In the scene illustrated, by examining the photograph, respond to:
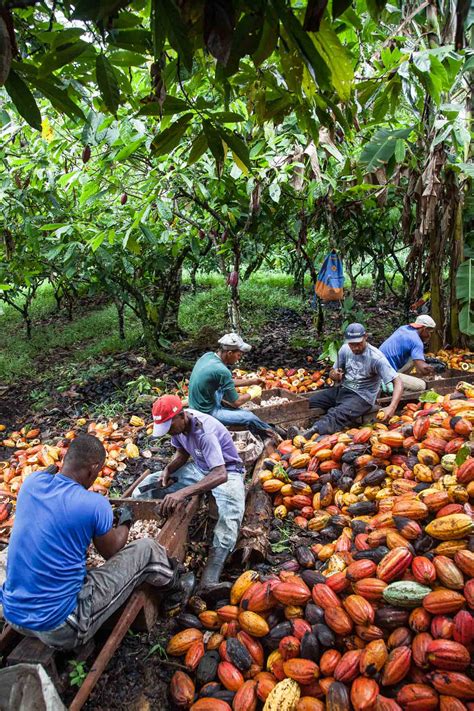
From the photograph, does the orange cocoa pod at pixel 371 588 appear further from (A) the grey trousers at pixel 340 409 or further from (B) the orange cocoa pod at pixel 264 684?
(A) the grey trousers at pixel 340 409

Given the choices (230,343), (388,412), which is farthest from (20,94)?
(388,412)

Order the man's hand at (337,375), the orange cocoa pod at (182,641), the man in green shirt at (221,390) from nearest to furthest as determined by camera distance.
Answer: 1. the orange cocoa pod at (182,641)
2. the man in green shirt at (221,390)
3. the man's hand at (337,375)

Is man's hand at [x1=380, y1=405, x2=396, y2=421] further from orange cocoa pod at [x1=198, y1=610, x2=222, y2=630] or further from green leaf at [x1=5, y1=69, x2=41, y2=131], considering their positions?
green leaf at [x1=5, y1=69, x2=41, y2=131]

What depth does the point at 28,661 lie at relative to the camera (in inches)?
81.7

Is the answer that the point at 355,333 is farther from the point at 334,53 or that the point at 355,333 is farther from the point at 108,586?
the point at 334,53

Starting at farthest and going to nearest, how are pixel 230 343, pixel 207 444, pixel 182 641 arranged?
pixel 230 343, pixel 207 444, pixel 182 641

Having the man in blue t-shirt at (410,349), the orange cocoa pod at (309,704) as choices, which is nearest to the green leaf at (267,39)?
the orange cocoa pod at (309,704)

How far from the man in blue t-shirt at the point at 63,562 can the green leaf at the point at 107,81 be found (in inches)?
59.3

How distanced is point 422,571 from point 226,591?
3.41 ft

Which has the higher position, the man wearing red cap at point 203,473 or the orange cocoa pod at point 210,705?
the man wearing red cap at point 203,473

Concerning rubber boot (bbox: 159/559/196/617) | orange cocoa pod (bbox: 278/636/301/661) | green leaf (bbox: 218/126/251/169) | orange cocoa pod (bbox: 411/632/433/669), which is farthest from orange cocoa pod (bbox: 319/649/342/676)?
green leaf (bbox: 218/126/251/169)

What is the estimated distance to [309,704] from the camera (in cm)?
196

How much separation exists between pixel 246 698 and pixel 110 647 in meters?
0.62

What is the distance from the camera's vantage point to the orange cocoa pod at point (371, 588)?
218 centimetres
